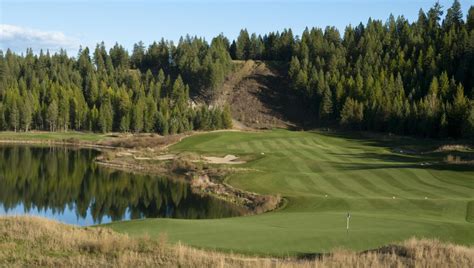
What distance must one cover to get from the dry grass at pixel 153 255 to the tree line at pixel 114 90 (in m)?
88.8

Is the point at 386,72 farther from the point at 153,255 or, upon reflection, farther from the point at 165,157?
the point at 153,255

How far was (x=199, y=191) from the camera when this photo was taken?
43625 millimetres

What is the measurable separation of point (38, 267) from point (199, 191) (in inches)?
1251

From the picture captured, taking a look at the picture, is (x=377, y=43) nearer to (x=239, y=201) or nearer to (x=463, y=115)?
(x=463, y=115)

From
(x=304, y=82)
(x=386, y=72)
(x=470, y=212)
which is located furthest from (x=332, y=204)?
(x=304, y=82)

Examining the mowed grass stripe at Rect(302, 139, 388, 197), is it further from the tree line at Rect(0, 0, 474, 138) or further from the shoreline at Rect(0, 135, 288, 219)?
the tree line at Rect(0, 0, 474, 138)

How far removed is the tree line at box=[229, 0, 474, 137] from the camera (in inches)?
3398

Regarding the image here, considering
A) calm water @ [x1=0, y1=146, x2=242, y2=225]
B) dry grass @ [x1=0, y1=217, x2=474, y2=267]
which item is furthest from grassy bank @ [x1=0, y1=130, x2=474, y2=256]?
calm water @ [x1=0, y1=146, x2=242, y2=225]

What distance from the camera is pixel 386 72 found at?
11338 centimetres

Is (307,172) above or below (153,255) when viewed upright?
below

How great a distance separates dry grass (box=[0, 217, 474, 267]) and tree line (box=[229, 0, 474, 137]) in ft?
209

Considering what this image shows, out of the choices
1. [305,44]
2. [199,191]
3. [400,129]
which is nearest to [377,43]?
[305,44]

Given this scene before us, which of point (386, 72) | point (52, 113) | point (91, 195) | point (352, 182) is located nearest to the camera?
point (352, 182)

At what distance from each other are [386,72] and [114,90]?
68.1 metres
